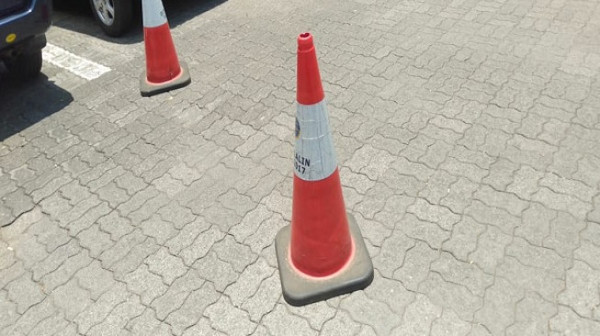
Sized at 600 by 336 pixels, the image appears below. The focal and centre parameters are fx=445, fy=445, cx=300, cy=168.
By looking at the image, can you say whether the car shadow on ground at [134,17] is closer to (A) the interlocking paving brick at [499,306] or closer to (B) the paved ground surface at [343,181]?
(B) the paved ground surface at [343,181]

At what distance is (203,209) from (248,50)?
2.43 m

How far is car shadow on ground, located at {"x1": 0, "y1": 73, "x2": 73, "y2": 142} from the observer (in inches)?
→ 163

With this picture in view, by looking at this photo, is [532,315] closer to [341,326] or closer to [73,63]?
[341,326]

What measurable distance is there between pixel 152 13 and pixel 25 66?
1.59 metres

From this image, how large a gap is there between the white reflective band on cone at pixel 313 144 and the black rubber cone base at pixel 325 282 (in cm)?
59

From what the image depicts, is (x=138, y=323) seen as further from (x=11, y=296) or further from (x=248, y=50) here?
(x=248, y=50)

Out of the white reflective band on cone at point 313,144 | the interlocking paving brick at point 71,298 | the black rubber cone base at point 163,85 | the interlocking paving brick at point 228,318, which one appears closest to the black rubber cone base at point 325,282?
the interlocking paving brick at point 228,318

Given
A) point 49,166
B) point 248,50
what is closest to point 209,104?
point 248,50

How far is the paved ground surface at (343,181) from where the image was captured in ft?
7.91

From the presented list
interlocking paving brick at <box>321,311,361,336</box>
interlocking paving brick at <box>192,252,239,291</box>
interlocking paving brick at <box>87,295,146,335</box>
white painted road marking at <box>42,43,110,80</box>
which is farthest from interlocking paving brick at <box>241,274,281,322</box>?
white painted road marking at <box>42,43,110,80</box>

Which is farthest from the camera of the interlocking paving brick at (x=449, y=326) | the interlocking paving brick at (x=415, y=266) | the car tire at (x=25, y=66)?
the car tire at (x=25, y=66)

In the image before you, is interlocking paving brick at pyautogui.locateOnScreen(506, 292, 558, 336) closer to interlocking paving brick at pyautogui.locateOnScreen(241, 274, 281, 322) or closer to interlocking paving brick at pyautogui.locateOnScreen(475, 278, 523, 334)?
interlocking paving brick at pyautogui.locateOnScreen(475, 278, 523, 334)

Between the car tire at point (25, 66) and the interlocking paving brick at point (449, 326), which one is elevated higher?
the car tire at point (25, 66)

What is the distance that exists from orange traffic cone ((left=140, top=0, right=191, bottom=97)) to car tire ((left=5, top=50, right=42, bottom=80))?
1.11 meters
